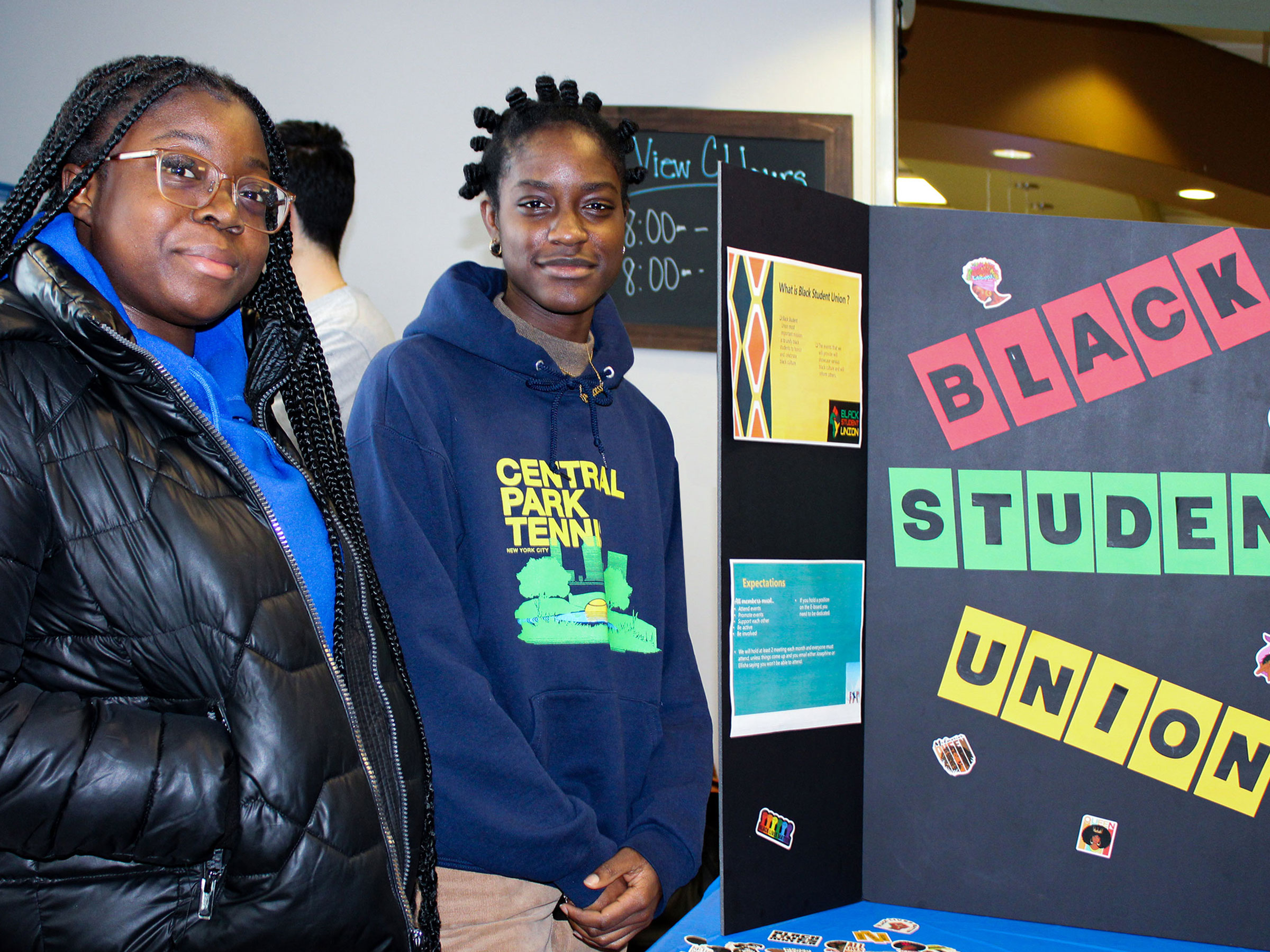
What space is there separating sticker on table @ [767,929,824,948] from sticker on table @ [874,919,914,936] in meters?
0.10

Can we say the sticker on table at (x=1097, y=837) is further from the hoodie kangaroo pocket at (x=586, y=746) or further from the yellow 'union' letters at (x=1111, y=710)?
the hoodie kangaroo pocket at (x=586, y=746)

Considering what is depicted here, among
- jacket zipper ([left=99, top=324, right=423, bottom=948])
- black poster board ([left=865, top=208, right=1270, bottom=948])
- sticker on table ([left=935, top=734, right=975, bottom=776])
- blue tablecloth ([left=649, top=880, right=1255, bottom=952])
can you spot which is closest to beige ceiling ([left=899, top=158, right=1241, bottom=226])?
black poster board ([left=865, top=208, right=1270, bottom=948])

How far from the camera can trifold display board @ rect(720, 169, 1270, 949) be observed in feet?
4.56

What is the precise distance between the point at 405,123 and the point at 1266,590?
7.81ft

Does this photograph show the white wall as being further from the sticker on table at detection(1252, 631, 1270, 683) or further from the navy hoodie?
the sticker on table at detection(1252, 631, 1270, 683)

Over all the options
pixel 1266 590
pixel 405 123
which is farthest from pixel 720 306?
pixel 405 123

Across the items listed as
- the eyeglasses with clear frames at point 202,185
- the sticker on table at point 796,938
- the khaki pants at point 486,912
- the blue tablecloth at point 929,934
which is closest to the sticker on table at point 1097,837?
the blue tablecloth at point 929,934

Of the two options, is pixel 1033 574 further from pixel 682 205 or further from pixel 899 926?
pixel 682 205

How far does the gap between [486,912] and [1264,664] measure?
1.10 metres

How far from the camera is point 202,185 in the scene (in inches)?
38.9

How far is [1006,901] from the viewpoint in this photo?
55.2 inches

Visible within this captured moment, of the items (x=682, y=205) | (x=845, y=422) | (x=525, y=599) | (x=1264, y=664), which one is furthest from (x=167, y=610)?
(x=682, y=205)

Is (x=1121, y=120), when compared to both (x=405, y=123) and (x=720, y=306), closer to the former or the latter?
(x=405, y=123)

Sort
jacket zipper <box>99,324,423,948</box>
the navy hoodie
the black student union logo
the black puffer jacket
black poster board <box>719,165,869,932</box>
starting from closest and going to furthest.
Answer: the black puffer jacket < jacket zipper <box>99,324,423,948</box> < the navy hoodie < black poster board <box>719,165,869,932</box> < the black student union logo
